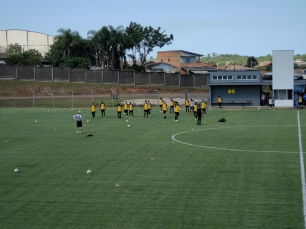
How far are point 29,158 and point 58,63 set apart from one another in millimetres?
83231

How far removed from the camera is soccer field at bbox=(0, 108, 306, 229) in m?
13.4

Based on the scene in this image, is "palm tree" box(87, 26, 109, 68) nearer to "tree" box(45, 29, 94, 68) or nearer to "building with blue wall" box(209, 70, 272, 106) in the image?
"tree" box(45, 29, 94, 68)

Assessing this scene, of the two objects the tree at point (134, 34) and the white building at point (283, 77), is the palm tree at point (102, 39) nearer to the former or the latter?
the tree at point (134, 34)

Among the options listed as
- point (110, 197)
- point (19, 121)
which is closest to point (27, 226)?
point (110, 197)

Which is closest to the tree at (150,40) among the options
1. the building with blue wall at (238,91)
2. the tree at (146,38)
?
the tree at (146,38)

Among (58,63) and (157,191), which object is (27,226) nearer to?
(157,191)

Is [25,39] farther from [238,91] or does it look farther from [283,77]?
[283,77]

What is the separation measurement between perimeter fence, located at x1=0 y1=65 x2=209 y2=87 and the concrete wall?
37.4m

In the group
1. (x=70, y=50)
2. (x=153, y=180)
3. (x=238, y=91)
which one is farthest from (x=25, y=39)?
(x=153, y=180)

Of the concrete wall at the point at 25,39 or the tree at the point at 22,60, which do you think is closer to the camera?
the tree at the point at 22,60

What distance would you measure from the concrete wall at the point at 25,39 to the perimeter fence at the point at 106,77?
3741cm

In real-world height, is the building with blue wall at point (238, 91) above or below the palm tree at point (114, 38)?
below

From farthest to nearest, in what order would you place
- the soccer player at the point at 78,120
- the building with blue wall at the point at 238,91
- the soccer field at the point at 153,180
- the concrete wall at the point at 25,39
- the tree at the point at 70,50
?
the concrete wall at the point at 25,39 < the tree at the point at 70,50 < the building with blue wall at the point at 238,91 < the soccer player at the point at 78,120 < the soccer field at the point at 153,180

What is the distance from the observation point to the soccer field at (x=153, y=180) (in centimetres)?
1338
